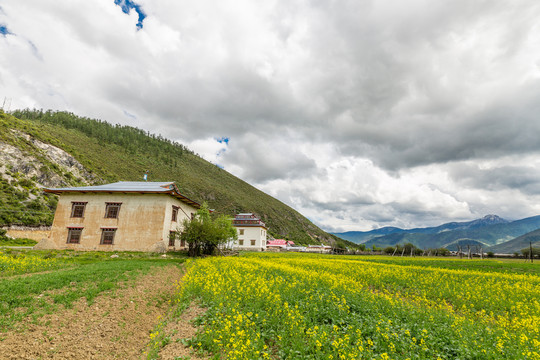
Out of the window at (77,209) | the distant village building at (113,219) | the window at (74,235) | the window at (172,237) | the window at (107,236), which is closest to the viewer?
the distant village building at (113,219)

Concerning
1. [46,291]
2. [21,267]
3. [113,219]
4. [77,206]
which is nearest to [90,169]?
[77,206]

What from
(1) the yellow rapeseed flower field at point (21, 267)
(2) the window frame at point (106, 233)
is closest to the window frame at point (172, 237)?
(2) the window frame at point (106, 233)

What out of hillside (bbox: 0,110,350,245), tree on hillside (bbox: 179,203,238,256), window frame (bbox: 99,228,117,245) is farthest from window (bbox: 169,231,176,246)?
hillside (bbox: 0,110,350,245)

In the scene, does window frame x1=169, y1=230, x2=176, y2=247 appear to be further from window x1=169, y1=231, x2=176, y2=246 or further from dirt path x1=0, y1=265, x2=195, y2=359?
dirt path x1=0, y1=265, x2=195, y2=359

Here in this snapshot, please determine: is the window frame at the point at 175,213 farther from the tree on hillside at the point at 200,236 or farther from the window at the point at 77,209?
the window at the point at 77,209

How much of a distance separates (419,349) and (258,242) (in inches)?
2555

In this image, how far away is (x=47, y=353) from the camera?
653 centimetres

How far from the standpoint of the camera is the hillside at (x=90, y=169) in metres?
45.1

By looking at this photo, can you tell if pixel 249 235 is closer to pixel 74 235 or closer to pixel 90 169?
pixel 74 235

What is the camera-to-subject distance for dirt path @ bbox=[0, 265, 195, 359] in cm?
664

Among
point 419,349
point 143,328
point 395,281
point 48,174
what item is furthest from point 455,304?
point 48,174

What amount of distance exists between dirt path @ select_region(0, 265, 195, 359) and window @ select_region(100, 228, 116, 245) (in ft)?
73.1

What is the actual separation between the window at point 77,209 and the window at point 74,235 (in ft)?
5.80

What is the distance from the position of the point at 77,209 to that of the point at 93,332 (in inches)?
1163
